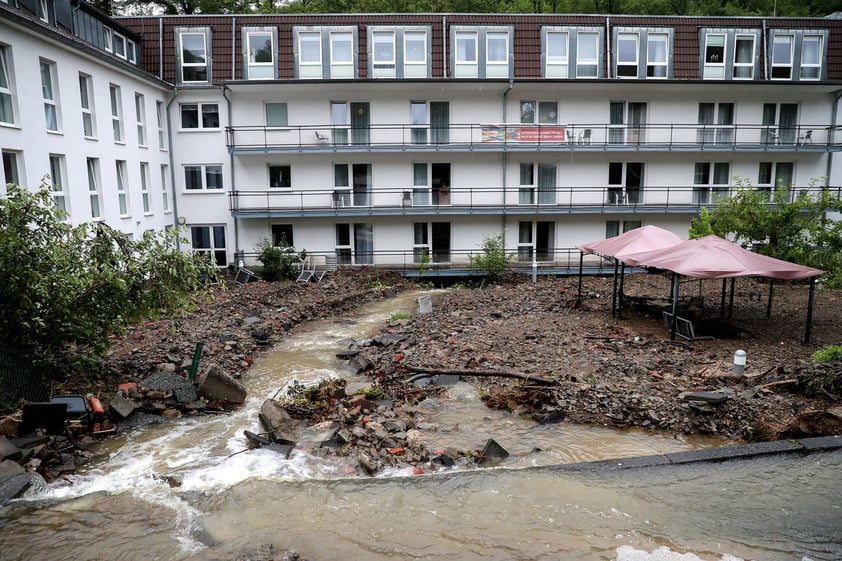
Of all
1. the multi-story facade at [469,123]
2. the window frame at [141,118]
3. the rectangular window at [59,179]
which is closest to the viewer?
the rectangular window at [59,179]

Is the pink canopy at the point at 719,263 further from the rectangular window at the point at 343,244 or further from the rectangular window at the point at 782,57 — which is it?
the rectangular window at the point at 782,57

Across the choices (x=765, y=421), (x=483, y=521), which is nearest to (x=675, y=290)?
(x=765, y=421)

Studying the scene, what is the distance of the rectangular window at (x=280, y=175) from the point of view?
24875mm

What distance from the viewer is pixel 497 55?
79.5ft

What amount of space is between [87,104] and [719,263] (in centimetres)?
1910

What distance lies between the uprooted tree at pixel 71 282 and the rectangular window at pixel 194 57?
16558 millimetres

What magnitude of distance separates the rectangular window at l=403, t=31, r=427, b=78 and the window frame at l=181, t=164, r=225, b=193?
9103mm

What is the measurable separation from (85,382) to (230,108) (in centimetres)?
1687

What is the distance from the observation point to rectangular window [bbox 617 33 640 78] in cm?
2433

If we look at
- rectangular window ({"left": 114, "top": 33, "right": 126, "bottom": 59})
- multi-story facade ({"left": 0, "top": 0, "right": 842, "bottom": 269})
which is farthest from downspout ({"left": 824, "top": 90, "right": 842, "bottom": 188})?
rectangular window ({"left": 114, "top": 33, "right": 126, "bottom": 59})

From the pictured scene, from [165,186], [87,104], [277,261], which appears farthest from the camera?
[165,186]

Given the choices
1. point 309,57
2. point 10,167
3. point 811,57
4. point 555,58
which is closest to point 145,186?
point 10,167

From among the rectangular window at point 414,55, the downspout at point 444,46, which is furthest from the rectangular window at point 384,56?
the downspout at point 444,46

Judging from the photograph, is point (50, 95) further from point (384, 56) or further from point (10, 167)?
point (384, 56)
